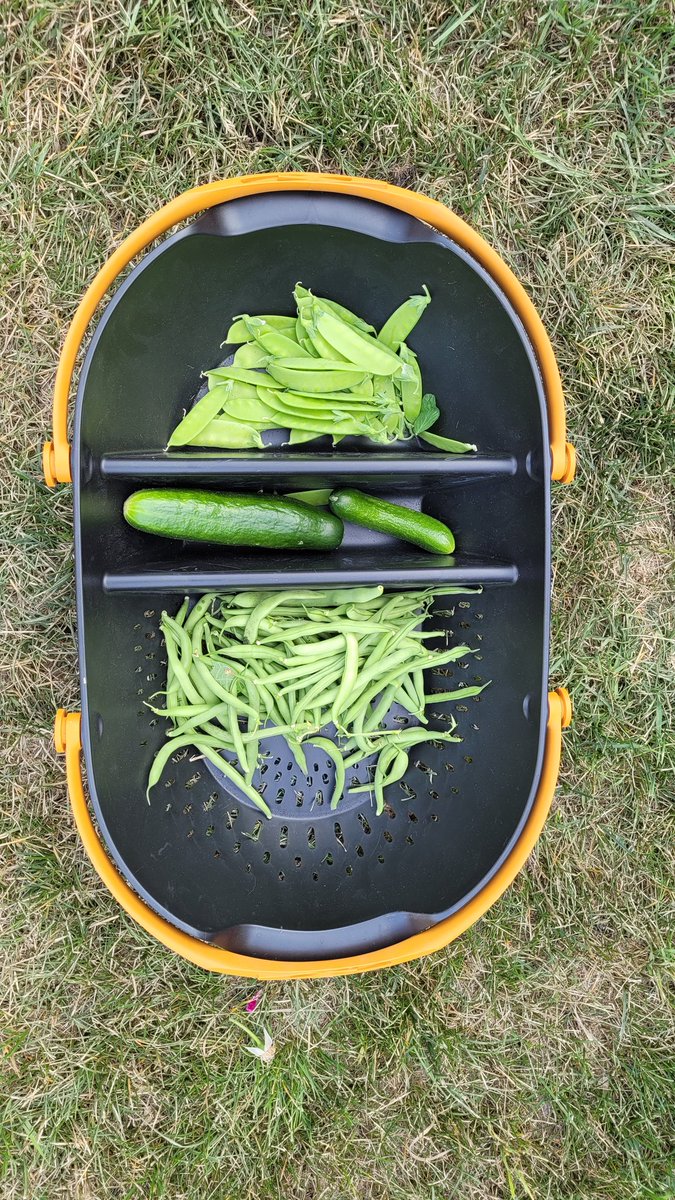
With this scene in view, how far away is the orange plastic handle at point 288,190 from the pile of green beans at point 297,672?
383 mm

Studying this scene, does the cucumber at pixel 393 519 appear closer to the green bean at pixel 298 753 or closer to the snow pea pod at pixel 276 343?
the snow pea pod at pixel 276 343

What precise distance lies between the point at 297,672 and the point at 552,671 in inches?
30.6

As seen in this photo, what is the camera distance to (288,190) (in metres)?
1.43

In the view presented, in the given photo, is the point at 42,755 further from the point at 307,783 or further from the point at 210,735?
the point at 307,783

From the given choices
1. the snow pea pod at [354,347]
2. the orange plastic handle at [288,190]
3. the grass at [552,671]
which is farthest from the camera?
the grass at [552,671]

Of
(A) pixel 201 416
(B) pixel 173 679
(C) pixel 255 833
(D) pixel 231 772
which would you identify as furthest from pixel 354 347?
(C) pixel 255 833

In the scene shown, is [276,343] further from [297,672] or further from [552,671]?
[552,671]

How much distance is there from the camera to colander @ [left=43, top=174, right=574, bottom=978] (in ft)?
4.66

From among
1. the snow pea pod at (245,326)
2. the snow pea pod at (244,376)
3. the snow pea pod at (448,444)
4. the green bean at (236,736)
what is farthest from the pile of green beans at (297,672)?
the snow pea pod at (245,326)

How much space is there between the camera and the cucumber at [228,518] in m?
1.44

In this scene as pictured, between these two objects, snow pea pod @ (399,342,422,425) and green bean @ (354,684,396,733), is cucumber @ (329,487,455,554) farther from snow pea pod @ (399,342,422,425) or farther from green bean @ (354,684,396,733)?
green bean @ (354,684,396,733)

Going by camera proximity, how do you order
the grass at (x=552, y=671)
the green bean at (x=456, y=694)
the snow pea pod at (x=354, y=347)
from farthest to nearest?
the grass at (x=552, y=671), the green bean at (x=456, y=694), the snow pea pod at (x=354, y=347)

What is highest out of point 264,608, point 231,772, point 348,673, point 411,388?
point 411,388

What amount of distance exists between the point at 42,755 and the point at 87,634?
2.33ft
